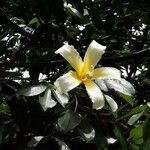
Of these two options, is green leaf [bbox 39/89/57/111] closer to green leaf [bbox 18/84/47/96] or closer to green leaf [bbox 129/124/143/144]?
green leaf [bbox 18/84/47/96]

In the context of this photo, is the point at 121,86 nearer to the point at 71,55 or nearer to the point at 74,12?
the point at 71,55

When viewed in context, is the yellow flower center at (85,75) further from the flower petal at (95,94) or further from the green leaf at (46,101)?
the green leaf at (46,101)

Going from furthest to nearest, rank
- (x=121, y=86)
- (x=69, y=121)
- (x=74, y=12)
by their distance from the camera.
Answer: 1. (x=74, y=12)
2. (x=121, y=86)
3. (x=69, y=121)

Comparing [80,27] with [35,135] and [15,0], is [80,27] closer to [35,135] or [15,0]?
[15,0]

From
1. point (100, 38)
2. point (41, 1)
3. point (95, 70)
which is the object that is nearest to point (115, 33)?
point (100, 38)

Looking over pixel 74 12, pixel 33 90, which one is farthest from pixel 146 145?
pixel 74 12

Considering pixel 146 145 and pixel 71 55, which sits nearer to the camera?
pixel 146 145

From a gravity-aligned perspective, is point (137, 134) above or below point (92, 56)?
below

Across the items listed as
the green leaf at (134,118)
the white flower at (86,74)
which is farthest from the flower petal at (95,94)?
the green leaf at (134,118)
